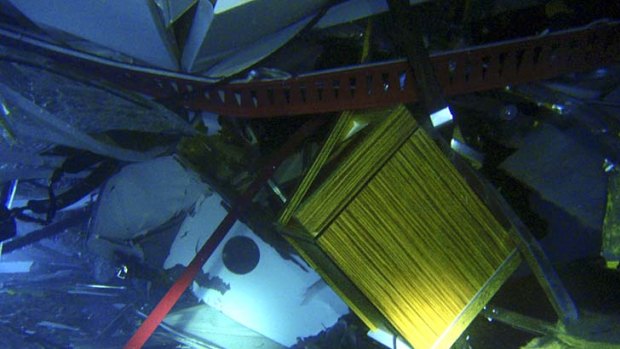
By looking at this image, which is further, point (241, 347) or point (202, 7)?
point (241, 347)

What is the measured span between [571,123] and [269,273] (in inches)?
49.8

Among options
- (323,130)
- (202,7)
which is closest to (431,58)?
(323,130)

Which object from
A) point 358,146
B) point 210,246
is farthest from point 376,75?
point 210,246

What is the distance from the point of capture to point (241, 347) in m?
1.83

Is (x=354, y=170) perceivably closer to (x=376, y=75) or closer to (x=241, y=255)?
(x=376, y=75)

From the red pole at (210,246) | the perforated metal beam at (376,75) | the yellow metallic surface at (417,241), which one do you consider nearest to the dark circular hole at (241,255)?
the red pole at (210,246)

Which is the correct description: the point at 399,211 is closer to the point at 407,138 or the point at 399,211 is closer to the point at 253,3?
the point at 407,138

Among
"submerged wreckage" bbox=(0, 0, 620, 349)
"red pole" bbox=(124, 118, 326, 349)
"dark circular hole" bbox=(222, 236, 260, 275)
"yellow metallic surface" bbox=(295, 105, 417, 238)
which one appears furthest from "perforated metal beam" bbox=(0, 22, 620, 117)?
"dark circular hole" bbox=(222, 236, 260, 275)

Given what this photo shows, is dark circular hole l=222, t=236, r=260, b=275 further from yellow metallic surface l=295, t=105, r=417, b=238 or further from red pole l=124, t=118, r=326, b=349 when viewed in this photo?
yellow metallic surface l=295, t=105, r=417, b=238

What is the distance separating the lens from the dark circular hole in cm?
196

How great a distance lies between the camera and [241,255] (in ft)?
6.48

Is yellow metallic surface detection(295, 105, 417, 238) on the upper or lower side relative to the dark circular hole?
upper

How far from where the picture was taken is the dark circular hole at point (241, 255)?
1.96 meters

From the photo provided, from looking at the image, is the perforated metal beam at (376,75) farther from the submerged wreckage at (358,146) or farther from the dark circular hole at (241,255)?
the dark circular hole at (241,255)
